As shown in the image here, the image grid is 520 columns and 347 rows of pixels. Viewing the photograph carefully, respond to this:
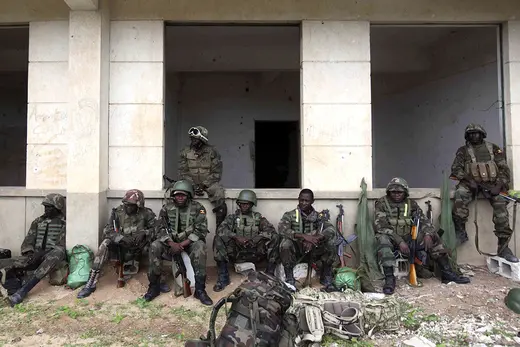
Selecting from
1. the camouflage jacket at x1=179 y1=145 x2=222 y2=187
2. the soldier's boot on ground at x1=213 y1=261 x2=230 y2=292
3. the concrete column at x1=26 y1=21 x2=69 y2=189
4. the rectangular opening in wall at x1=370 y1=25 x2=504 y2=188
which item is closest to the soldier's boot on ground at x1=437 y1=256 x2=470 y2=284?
the rectangular opening in wall at x1=370 y1=25 x2=504 y2=188

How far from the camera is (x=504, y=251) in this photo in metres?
4.81

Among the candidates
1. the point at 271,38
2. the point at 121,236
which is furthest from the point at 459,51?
the point at 121,236

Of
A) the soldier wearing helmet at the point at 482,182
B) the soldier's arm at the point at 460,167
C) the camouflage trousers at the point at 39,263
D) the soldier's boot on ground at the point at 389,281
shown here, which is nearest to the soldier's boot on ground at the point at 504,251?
the soldier wearing helmet at the point at 482,182

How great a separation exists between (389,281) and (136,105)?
415cm

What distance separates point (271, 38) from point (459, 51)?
3.90 m

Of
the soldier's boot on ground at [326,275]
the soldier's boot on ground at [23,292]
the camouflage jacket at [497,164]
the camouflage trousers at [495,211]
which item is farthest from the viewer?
the camouflage jacket at [497,164]

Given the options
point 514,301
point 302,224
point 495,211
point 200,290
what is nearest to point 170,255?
point 200,290

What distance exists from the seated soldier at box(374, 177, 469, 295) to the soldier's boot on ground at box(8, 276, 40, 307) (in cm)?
416

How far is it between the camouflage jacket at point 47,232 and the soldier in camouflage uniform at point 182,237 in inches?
54.8

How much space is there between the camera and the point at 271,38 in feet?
23.6

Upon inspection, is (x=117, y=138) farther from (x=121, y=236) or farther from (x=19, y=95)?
(x=19, y=95)

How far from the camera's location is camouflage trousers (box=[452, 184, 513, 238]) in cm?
481

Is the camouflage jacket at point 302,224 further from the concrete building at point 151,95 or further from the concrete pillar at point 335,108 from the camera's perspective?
the concrete pillar at point 335,108

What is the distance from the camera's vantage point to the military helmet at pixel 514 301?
367cm
